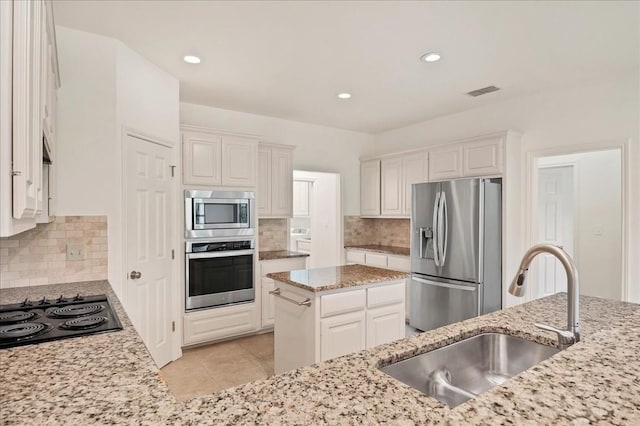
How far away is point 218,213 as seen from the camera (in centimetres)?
378

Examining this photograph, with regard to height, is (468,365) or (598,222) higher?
(598,222)

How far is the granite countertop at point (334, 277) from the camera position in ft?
7.98

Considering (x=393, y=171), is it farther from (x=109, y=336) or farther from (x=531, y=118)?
(x=109, y=336)

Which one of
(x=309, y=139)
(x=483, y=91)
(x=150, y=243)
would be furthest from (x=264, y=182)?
(x=483, y=91)

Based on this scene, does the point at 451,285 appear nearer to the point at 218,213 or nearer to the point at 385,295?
the point at 385,295

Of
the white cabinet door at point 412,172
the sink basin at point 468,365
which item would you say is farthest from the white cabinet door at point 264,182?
the sink basin at point 468,365

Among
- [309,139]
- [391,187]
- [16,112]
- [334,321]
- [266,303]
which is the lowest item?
[266,303]

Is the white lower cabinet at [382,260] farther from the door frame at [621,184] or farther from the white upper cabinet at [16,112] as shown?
the white upper cabinet at [16,112]

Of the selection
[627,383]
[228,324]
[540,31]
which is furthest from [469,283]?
[627,383]

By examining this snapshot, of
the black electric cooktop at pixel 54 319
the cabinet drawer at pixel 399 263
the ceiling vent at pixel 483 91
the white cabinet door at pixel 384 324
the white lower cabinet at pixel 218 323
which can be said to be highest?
the ceiling vent at pixel 483 91

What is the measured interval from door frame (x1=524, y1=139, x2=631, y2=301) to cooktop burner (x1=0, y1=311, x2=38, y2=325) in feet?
13.6

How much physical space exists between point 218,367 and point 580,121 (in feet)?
13.5

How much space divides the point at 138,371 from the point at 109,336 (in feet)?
1.43

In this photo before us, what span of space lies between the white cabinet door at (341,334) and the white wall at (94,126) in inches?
59.0
